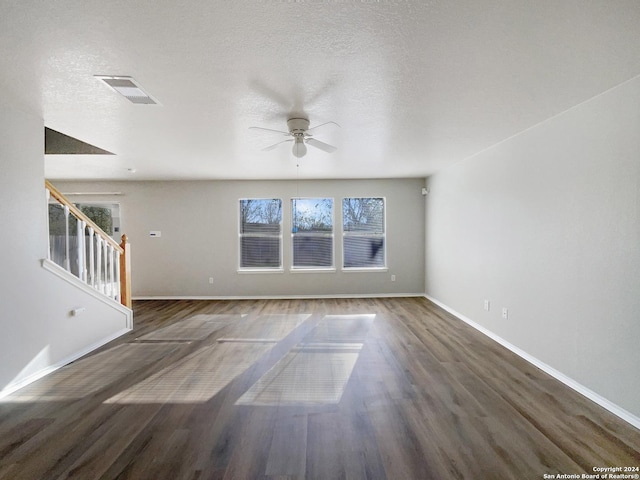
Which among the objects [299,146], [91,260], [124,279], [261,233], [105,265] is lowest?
[124,279]

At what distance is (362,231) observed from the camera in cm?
658

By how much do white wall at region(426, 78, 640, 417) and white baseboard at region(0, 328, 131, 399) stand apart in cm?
487

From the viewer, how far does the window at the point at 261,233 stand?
6531 mm

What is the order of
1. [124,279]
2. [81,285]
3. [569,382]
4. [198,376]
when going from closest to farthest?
[569,382] < [198,376] < [81,285] < [124,279]

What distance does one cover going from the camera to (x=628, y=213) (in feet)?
7.54

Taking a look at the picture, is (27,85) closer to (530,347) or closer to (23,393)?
(23,393)

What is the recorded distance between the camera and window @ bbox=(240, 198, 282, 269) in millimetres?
6531

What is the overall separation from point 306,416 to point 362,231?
182 inches

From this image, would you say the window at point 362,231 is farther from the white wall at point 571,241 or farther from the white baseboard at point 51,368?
the white baseboard at point 51,368

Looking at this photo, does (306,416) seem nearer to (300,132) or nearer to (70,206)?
(300,132)

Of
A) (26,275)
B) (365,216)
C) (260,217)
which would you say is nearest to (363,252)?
(365,216)

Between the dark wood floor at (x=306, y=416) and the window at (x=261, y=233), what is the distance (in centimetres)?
273

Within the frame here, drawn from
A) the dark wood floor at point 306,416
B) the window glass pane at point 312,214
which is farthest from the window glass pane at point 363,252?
the dark wood floor at point 306,416

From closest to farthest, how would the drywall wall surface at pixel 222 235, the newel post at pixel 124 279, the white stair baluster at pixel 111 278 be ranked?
the white stair baluster at pixel 111 278
the newel post at pixel 124 279
the drywall wall surface at pixel 222 235
